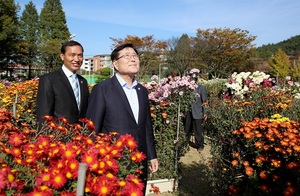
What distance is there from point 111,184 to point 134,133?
4.35 feet

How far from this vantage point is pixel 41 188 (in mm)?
1060

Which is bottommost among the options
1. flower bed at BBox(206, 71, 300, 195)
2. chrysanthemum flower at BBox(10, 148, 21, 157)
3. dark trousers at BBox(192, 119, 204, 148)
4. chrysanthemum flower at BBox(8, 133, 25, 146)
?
dark trousers at BBox(192, 119, 204, 148)

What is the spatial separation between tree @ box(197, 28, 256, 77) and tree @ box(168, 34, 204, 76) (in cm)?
93

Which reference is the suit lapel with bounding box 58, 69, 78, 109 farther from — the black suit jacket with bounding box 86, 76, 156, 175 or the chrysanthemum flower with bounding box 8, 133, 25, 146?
the chrysanthemum flower with bounding box 8, 133, 25, 146

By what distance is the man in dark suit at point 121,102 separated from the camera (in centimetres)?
238

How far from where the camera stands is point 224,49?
4094cm

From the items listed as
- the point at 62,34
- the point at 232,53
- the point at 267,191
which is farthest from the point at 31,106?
the point at 62,34

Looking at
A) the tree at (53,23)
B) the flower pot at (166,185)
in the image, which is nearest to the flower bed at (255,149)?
the flower pot at (166,185)

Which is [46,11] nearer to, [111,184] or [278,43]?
A: [111,184]

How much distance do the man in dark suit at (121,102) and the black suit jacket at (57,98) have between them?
0.32 meters

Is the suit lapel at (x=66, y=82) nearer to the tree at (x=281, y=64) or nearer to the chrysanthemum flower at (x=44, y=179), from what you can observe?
the chrysanthemum flower at (x=44, y=179)

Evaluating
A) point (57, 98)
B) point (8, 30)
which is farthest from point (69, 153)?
point (8, 30)

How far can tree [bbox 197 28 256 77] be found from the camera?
4000cm

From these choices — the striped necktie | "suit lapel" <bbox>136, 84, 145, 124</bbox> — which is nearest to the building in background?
the striped necktie
